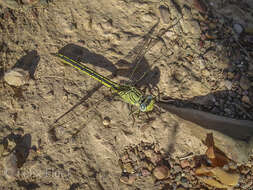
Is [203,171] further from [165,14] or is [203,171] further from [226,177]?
[165,14]

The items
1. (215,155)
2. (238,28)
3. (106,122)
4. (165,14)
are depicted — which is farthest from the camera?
(238,28)

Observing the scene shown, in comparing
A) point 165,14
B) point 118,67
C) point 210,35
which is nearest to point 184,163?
point 118,67

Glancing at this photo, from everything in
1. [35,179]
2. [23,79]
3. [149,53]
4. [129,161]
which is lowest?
[35,179]

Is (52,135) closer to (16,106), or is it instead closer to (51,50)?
(16,106)

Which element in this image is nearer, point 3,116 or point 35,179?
point 35,179

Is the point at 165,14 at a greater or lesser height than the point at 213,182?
greater

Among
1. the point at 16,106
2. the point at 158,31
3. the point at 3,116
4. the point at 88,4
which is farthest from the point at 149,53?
the point at 3,116

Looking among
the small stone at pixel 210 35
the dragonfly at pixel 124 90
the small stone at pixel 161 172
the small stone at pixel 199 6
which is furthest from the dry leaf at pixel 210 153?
the small stone at pixel 199 6

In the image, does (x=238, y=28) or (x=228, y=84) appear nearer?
(x=228, y=84)
